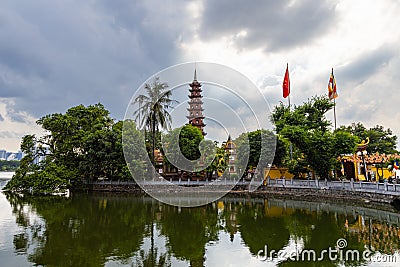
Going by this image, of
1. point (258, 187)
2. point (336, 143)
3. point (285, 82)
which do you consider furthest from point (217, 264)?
point (285, 82)

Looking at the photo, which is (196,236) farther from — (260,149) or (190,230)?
(260,149)

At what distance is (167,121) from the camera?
2219 centimetres

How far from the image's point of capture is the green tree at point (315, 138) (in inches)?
720

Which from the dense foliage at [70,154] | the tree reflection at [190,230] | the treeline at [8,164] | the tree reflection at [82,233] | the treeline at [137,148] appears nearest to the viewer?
the tree reflection at [82,233]

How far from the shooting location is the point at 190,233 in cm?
1029

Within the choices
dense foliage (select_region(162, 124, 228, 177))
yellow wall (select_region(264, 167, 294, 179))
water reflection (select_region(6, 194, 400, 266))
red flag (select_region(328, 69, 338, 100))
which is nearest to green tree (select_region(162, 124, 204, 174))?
dense foliage (select_region(162, 124, 228, 177))

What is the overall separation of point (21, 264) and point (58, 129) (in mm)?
19697

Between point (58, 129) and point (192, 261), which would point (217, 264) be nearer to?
point (192, 261)

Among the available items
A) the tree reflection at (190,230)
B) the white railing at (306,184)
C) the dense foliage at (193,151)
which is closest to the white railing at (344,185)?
the white railing at (306,184)

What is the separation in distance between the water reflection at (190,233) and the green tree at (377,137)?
19641 millimetres

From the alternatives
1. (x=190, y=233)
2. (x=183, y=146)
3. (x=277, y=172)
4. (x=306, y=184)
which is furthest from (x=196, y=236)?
(x=277, y=172)

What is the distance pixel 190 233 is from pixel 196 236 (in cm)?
48

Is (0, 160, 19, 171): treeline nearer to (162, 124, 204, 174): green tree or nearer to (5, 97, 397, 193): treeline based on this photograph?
(5, 97, 397, 193): treeline

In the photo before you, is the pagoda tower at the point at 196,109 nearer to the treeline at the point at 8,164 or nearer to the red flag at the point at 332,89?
the red flag at the point at 332,89
